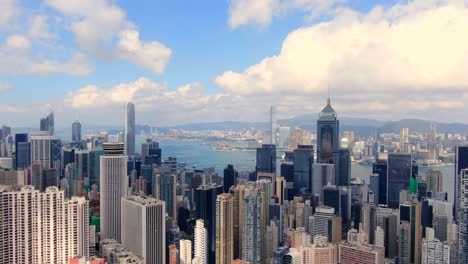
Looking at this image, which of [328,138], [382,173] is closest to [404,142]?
[382,173]

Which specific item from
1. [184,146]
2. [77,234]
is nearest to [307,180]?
[184,146]

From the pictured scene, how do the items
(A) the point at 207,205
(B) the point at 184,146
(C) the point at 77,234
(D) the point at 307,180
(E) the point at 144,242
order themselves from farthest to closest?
(D) the point at 307,180, (B) the point at 184,146, (A) the point at 207,205, (E) the point at 144,242, (C) the point at 77,234

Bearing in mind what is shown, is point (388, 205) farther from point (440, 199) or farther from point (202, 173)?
point (202, 173)

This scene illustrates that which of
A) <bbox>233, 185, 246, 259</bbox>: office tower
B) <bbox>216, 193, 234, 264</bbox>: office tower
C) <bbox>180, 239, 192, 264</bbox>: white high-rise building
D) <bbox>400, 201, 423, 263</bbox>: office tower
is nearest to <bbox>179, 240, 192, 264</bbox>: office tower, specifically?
<bbox>180, 239, 192, 264</bbox>: white high-rise building

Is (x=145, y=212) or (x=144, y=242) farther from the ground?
(x=145, y=212)

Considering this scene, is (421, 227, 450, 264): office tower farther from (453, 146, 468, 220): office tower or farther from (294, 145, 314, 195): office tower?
(294, 145, 314, 195): office tower

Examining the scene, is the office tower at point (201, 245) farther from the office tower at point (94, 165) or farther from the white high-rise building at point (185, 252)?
the office tower at point (94, 165)
